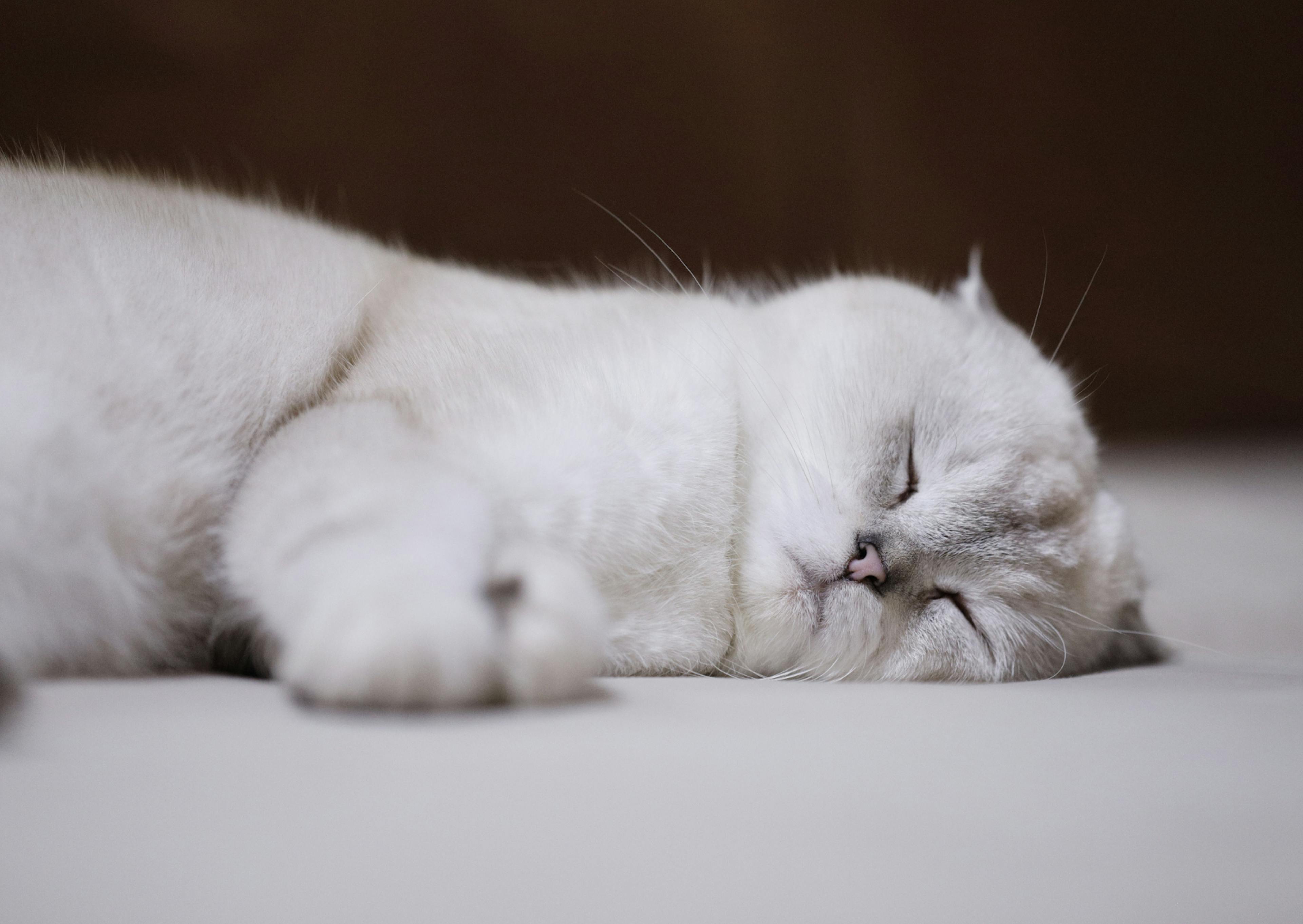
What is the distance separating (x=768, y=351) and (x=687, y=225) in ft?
4.88

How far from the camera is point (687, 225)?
2.80m

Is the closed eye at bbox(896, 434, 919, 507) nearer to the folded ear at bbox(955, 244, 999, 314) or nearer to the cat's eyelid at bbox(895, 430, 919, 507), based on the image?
the cat's eyelid at bbox(895, 430, 919, 507)

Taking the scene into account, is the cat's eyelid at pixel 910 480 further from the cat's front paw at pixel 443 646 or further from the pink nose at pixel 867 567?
the cat's front paw at pixel 443 646

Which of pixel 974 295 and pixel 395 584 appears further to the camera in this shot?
pixel 974 295

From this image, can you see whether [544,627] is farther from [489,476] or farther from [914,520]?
[914,520]

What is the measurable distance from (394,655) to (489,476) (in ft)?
1.14

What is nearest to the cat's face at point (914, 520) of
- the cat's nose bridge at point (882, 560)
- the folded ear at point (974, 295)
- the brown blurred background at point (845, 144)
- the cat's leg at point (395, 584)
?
the cat's nose bridge at point (882, 560)

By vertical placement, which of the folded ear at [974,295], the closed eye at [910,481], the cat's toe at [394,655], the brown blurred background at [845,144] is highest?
the brown blurred background at [845,144]

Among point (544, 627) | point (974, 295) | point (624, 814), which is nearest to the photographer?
point (624, 814)

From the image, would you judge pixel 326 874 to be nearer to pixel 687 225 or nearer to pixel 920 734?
pixel 920 734

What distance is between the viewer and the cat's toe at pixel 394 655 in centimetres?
69

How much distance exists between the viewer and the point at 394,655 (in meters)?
0.69

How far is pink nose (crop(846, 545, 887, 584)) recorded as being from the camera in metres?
1.21

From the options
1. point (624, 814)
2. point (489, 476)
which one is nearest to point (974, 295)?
point (489, 476)
